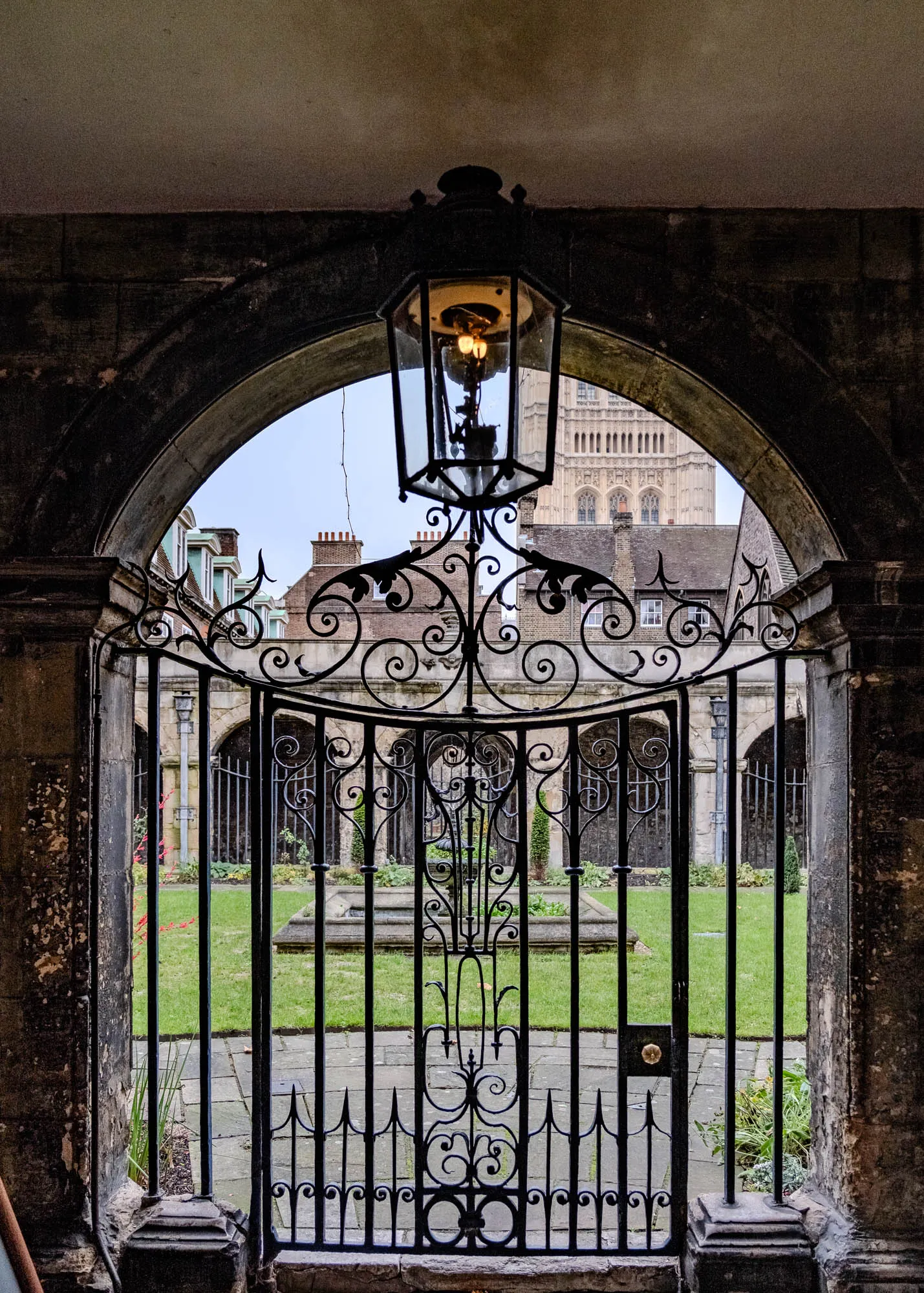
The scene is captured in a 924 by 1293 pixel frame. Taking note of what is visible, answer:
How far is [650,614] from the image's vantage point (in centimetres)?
2370

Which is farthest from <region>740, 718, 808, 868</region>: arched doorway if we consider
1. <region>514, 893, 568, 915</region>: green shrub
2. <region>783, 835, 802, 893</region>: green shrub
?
<region>514, 893, 568, 915</region>: green shrub

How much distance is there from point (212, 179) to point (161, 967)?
681 centimetres

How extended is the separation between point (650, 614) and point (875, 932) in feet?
69.8

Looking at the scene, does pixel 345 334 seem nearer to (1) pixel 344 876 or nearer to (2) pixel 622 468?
(1) pixel 344 876

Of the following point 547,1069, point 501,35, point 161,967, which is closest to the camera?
point 501,35

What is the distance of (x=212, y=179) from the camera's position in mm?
2834

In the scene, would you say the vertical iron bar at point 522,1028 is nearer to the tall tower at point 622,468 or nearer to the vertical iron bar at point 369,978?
the vertical iron bar at point 369,978

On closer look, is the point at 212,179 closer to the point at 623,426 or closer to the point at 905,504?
the point at 905,504

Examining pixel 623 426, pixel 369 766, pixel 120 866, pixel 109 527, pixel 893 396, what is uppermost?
pixel 623 426

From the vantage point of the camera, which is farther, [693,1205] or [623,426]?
[623,426]

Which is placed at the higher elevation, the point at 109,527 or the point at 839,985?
the point at 109,527

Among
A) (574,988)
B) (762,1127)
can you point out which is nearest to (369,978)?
(574,988)

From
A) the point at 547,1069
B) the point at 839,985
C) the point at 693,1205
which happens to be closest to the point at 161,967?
the point at 547,1069

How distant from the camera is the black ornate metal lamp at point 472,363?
7.73 feet
